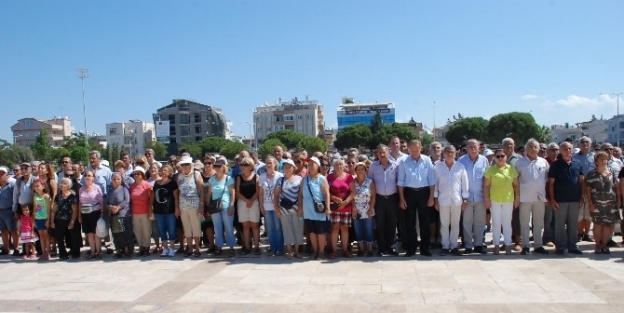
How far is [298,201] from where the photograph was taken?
8164 millimetres

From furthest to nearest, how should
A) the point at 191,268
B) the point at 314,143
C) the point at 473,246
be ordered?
the point at 314,143, the point at 473,246, the point at 191,268

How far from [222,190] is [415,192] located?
3.30 meters

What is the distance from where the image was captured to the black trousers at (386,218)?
809cm

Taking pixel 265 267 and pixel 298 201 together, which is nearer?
pixel 265 267

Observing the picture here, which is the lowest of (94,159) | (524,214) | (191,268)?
(191,268)

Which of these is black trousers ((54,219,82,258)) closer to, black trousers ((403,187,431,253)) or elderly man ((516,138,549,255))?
black trousers ((403,187,431,253))

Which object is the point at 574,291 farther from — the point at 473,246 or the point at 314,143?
the point at 314,143

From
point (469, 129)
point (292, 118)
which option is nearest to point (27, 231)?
point (469, 129)

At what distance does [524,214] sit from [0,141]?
73.0 meters

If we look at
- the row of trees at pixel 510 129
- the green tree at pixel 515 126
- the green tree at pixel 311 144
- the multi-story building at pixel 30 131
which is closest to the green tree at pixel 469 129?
the row of trees at pixel 510 129

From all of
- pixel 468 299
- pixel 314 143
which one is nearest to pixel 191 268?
pixel 468 299

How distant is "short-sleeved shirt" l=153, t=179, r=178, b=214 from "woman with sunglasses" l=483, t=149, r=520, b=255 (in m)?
5.36

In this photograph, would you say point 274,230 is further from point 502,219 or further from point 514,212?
point 514,212

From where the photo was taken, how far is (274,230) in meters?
8.48
